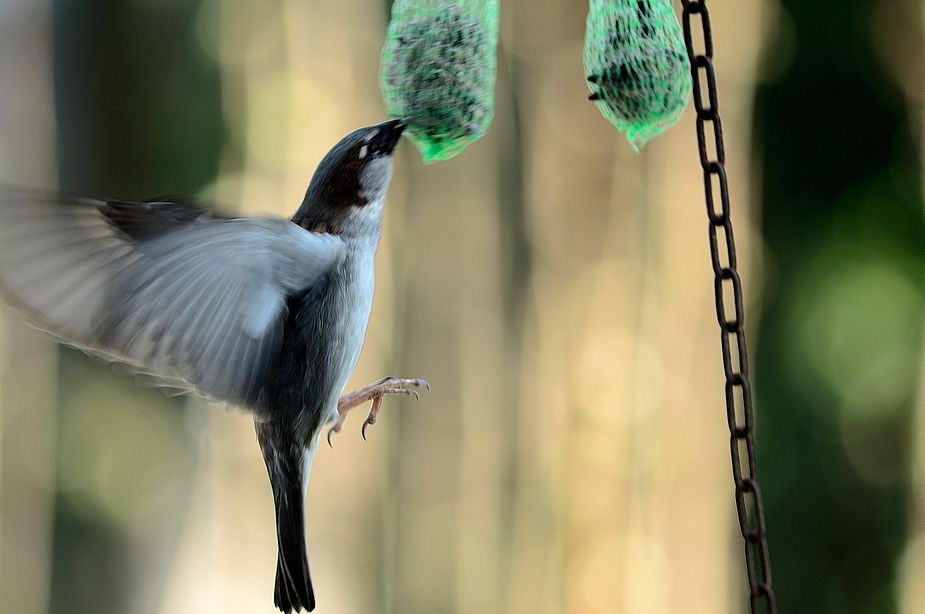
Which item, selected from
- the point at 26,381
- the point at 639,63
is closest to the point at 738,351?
the point at 639,63

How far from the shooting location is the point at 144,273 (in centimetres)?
67

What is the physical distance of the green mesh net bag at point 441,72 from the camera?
0.90 metres

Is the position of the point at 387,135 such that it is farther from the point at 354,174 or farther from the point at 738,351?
the point at 738,351

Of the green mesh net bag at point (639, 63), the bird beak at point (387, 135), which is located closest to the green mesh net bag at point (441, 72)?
the bird beak at point (387, 135)

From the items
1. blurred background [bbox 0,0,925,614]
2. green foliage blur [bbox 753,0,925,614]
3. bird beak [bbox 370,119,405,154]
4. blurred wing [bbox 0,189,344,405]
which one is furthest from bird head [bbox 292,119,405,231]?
green foliage blur [bbox 753,0,925,614]

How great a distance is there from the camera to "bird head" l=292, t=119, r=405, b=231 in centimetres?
88

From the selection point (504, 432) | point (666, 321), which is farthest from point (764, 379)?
point (504, 432)

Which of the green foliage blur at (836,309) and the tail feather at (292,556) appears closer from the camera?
the tail feather at (292,556)

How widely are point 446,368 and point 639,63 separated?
1285 millimetres

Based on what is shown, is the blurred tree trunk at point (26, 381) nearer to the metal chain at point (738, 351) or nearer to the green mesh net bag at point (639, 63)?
the green mesh net bag at point (639, 63)

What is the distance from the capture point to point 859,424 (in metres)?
2.38

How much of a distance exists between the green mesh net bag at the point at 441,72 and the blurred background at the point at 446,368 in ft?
3.62

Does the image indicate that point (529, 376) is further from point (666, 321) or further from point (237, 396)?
point (237, 396)

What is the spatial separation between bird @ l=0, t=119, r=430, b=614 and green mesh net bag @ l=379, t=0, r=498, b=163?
5cm
